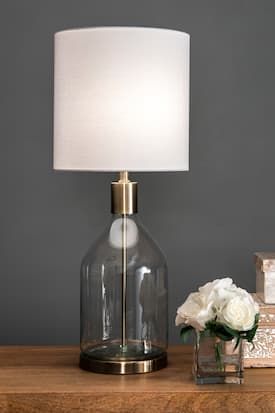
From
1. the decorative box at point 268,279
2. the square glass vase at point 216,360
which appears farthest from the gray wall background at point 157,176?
the square glass vase at point 216,360

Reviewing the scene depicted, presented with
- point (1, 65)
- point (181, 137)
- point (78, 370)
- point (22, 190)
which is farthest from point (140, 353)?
point (1, 65)

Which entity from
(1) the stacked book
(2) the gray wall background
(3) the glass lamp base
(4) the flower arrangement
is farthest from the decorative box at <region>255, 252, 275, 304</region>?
(2) the gray wall background

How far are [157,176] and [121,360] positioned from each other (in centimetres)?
60

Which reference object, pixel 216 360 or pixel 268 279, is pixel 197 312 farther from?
pixel 268 279

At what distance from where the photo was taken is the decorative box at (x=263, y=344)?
181 centimetres

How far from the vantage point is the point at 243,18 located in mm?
2178

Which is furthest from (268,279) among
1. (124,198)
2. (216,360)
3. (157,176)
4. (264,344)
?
(157,176)

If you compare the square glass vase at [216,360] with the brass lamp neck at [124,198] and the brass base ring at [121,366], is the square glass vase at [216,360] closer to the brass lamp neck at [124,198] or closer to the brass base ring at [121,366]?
the brass base ring at [121,366]

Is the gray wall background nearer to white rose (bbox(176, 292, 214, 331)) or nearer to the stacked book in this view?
the stacked book

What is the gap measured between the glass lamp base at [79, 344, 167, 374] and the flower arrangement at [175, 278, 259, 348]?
5.1 inches

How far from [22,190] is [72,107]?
0.53m

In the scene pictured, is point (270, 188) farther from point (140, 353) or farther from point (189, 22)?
point (140, 353)

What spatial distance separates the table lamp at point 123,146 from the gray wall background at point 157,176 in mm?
385

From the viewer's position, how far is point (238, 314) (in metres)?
1.65
